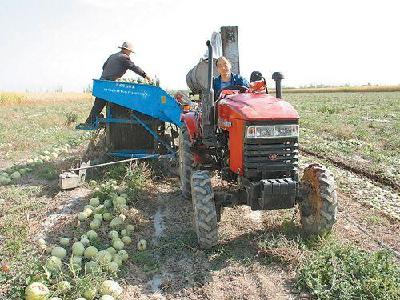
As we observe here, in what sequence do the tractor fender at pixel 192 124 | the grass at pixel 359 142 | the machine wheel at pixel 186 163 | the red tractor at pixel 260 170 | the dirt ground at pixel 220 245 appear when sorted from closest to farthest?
the dirt ground at pixel 220 245, the red tractor at pixel 260 170, the machine wheel at pixel 186 163, the tractor fender at pixel 192 124, the grass at pixel 359 142

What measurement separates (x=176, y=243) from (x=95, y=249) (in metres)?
1.04

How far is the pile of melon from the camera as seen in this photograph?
414 centimetres

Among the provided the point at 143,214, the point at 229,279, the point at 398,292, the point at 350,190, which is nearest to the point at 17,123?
the point at 143,214

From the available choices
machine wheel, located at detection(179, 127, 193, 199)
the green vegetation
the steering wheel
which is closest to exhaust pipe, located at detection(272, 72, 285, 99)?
the steering wheel

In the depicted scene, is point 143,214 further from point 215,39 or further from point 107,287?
point 215,39

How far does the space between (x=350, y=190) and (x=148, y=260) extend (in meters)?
4.33

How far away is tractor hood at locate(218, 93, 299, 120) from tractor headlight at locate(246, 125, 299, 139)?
107mm

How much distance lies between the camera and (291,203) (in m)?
5.08

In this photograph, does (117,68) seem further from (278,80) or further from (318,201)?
A: (318,201)

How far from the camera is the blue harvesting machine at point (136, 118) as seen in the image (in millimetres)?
8250

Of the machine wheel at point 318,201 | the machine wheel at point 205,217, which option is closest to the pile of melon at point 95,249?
the machine wheel at point 205,217

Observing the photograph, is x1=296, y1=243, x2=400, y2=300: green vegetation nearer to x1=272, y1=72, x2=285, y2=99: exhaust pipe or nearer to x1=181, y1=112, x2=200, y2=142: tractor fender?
x1=272, y1=72, x2=285, y2=99: exhaust pipe

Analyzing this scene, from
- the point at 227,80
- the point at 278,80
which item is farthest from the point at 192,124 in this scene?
the point at 278,80

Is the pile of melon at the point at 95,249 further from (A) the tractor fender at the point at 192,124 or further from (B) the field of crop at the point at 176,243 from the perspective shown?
(A) the tractor fender at the point at 192,124
